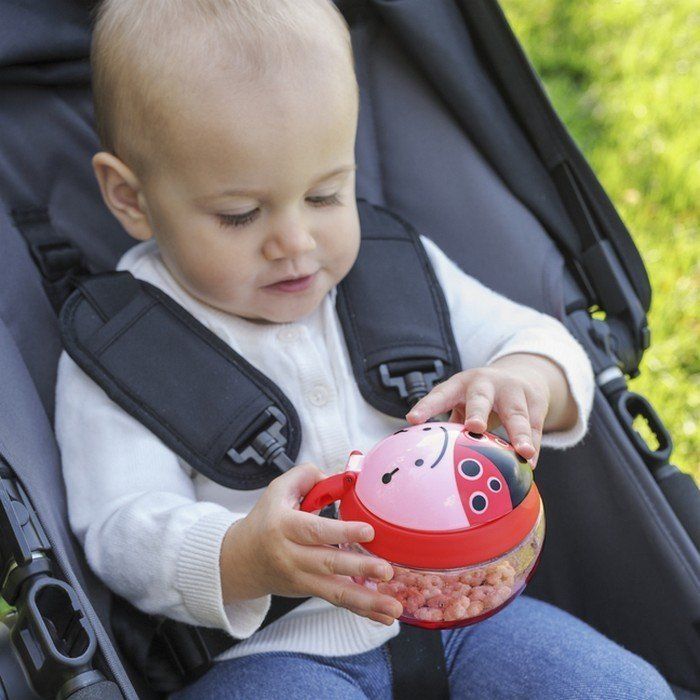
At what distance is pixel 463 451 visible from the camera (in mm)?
1125

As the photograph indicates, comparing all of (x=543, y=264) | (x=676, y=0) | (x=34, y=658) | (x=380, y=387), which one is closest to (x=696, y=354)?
(x=543, y=264)

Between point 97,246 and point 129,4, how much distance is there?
453mm

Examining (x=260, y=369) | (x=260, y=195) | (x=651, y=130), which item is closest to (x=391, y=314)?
(x=260, y=369)

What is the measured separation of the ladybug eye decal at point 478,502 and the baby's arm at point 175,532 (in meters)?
0.12

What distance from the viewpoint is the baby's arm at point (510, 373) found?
1.33 m

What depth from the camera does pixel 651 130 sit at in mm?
2920

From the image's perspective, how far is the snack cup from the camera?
109cm

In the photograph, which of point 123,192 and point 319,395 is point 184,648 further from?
point 123,192

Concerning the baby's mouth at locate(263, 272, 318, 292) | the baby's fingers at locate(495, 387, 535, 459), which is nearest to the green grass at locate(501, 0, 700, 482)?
the baby's fingers at locate(495, 387, 535, 459)

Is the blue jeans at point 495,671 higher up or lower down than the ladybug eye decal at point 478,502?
lower down

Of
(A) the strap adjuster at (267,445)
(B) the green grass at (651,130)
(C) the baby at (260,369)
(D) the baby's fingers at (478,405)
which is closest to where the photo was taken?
(D) the baby's fingers at (478,405)

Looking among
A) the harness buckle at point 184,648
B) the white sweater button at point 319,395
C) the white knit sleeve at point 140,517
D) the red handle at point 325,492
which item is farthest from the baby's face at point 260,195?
the harness buckle at point 184,648

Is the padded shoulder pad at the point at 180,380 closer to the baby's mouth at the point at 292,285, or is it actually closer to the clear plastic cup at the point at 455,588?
the baby's mouth at the point at 292,285

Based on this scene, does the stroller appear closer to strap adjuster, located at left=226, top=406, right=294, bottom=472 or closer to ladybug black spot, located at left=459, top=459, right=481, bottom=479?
strap adjuster, located at left=226, top=406, right=294, bottom=472
